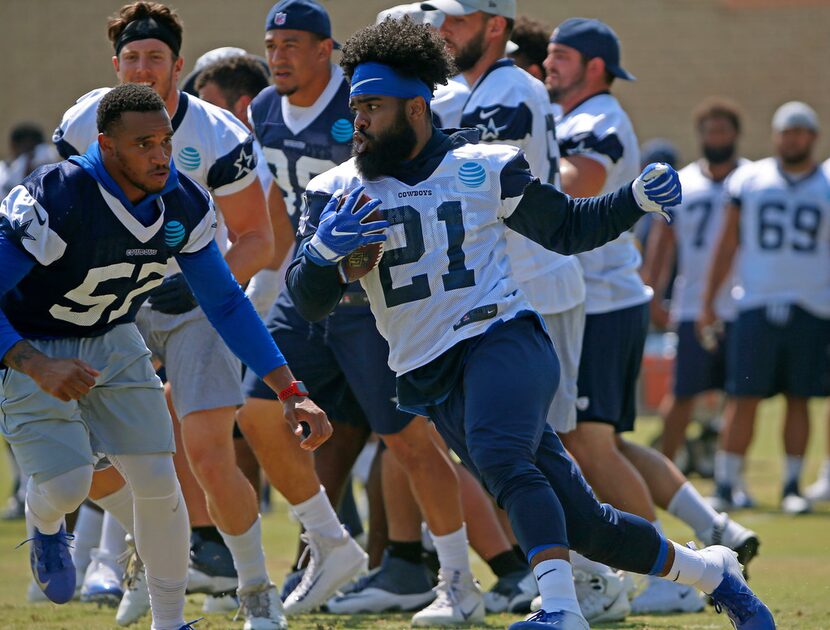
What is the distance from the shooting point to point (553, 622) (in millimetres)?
4094

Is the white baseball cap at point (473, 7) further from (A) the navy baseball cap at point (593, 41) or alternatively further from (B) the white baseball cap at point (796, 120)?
(B) the white baseball cap at point (796, 120)

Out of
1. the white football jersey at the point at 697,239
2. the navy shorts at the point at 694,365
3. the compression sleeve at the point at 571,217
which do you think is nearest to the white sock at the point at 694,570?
the compression sleeve at the point at 571,217

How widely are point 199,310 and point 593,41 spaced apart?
2.22 m

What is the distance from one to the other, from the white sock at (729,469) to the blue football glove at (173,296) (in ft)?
17.2

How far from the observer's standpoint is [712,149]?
424 inches

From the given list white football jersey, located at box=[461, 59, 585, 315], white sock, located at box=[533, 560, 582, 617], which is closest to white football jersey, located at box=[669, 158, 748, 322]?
white football jersey, located at box=[461, 59, 585, 315]

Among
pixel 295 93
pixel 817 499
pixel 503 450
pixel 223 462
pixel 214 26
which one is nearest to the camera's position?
pixel 503 450

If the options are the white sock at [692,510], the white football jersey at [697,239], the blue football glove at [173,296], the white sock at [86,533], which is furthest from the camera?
the white football jersey at [697,239]

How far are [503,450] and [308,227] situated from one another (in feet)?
3.26

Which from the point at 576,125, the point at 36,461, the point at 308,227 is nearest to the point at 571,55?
the point at 576,125

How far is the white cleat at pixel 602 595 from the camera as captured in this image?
576cm

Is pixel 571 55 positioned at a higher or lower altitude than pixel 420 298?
higher

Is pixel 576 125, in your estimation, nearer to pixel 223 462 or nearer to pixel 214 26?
pixel 223 462

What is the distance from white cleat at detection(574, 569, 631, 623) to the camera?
5758mm
